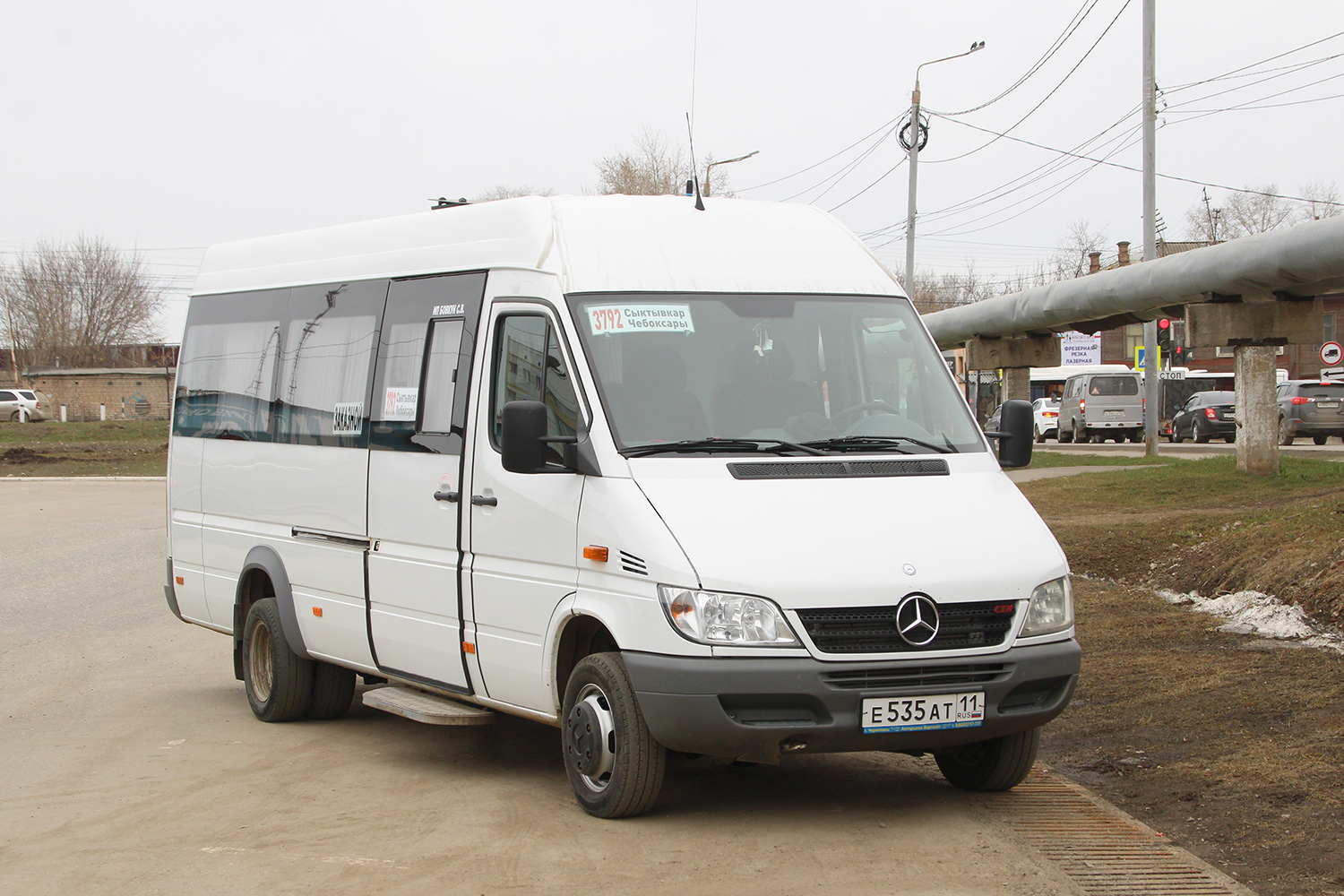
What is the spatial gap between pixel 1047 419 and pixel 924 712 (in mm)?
45773

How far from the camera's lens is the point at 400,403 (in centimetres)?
766

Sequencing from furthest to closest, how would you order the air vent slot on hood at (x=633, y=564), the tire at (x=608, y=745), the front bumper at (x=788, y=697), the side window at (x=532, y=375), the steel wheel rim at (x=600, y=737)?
the side window at (x=532, y=375) → the steel wheel rim at (x=600, y=737) → the tire at (x=608, y=745) → the air vent slot on hood at (x=633, y=564) → the front bumper at (x=788, y=697)

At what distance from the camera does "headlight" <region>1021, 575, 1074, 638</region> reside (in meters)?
5.98

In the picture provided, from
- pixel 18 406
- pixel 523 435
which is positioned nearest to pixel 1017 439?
pixel 523 435

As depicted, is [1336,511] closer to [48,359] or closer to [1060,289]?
[1060,289]

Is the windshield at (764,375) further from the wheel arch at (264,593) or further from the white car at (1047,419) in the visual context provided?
the white car at (1047,419)

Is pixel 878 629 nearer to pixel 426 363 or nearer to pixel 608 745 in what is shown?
pixel 608 745

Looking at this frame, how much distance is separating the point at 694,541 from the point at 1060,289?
18323 mm

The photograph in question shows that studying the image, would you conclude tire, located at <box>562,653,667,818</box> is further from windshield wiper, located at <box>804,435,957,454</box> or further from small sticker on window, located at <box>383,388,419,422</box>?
small sticker on window, located at <box>383,388,419,422</box>

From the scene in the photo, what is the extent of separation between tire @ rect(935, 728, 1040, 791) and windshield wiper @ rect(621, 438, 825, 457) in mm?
1468

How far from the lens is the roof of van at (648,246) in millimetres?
6832

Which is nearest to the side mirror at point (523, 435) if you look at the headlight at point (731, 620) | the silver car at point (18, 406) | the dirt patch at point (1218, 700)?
the headlight at point (731, 620)

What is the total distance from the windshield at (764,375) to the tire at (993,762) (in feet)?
4.20

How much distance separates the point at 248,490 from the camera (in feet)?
29.8
